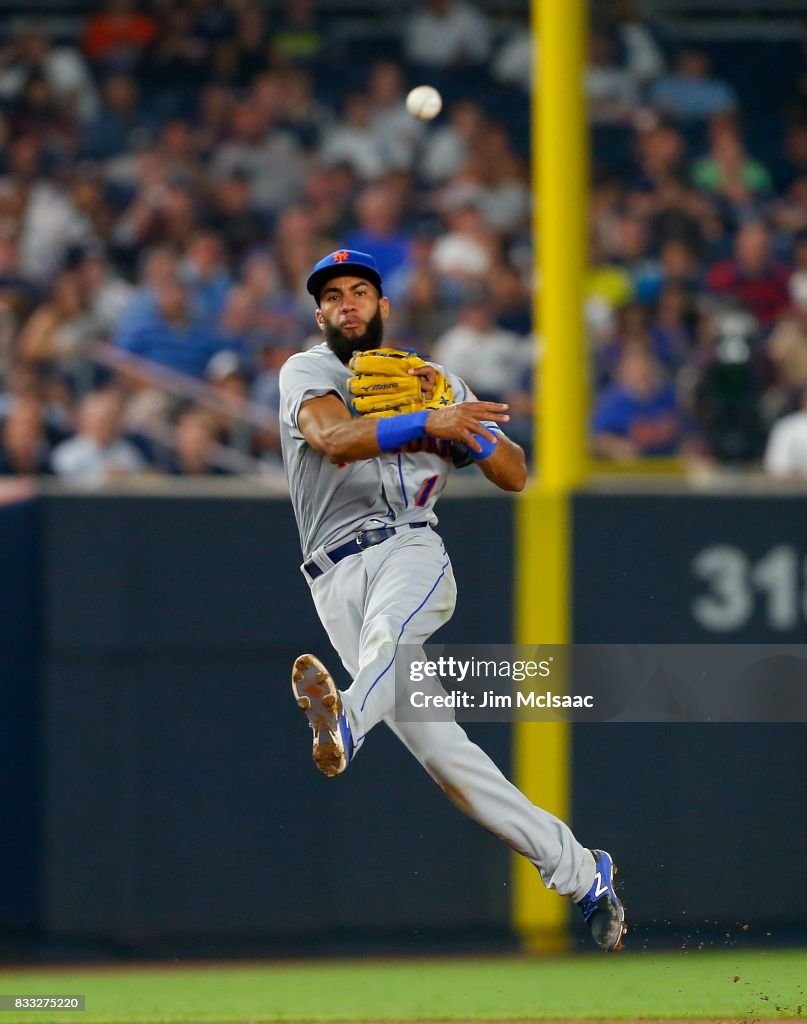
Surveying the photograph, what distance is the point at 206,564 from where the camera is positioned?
6492 mm

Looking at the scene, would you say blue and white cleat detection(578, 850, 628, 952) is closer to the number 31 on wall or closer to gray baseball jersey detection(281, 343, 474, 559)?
gray baseball jersey detection(281, 343, 474, 559)

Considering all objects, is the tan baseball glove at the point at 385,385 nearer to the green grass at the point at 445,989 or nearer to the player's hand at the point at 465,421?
the player's hand at the point at 465,421

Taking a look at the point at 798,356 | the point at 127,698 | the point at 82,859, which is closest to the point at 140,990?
the point at 82,859

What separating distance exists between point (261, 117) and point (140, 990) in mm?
5757

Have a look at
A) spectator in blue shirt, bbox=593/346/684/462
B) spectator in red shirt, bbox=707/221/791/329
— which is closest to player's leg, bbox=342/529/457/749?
spectator in blue shirt, bbox=593/346/684/462

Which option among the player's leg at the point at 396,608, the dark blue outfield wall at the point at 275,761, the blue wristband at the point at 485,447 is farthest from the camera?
the dark blue outfield wall at the point at 275,761

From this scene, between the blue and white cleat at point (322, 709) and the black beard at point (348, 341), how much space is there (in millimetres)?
765

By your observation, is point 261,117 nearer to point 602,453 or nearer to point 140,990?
point 602,453

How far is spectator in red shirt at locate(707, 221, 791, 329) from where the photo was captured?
920cm

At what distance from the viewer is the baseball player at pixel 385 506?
4035 mm

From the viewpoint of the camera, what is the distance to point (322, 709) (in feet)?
12.8

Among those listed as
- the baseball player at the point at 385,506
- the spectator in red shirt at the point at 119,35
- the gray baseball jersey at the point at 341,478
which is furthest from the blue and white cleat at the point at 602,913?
the spectator in red shirt at the point at 119,35

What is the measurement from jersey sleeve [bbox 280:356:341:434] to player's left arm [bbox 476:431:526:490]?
394mm

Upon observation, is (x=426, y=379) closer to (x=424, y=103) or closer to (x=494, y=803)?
(x=424, y=103)
